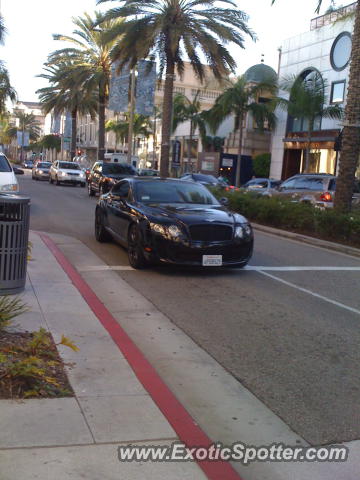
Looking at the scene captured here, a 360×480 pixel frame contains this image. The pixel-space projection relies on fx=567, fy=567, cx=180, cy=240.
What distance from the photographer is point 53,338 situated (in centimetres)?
541

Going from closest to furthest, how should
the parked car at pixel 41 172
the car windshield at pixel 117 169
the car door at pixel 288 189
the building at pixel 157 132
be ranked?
the car door at pixel 288 189, the car windshield at pixel 117 169, the parked car at pixel 41 172, the building at pixel 157 132

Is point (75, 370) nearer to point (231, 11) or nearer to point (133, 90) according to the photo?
point (231, 11)

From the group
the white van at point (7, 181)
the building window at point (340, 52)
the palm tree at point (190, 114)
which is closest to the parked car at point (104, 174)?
the white van at point (7, 181)

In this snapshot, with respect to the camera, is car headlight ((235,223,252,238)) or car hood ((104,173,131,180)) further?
car hood ((104,173,131,180))

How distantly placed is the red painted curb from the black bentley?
1864mm

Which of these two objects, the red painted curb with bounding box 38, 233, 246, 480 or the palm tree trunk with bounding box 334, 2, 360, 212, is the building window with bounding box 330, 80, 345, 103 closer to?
the palm tree trunk with bounding box 334, 2, 360, 212

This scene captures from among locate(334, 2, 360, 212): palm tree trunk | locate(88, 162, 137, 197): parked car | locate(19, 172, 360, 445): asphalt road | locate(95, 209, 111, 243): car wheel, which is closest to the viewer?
locate(19, 172, 360, 445): asphalt road

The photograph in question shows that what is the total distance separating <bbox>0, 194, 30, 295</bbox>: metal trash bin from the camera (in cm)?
640

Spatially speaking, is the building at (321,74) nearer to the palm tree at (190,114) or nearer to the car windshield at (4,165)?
the palm tree at (190,114)

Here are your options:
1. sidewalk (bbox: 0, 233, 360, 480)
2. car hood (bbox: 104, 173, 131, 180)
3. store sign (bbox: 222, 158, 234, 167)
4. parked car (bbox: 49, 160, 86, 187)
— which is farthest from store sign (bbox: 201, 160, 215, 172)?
sidewalk (bbox: 0, 233, 360, 480)

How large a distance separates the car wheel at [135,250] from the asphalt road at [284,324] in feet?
0.54

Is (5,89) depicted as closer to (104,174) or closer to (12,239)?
(104,174)

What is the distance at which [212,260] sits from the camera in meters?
8.72

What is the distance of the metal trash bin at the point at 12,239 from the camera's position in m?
6.40
